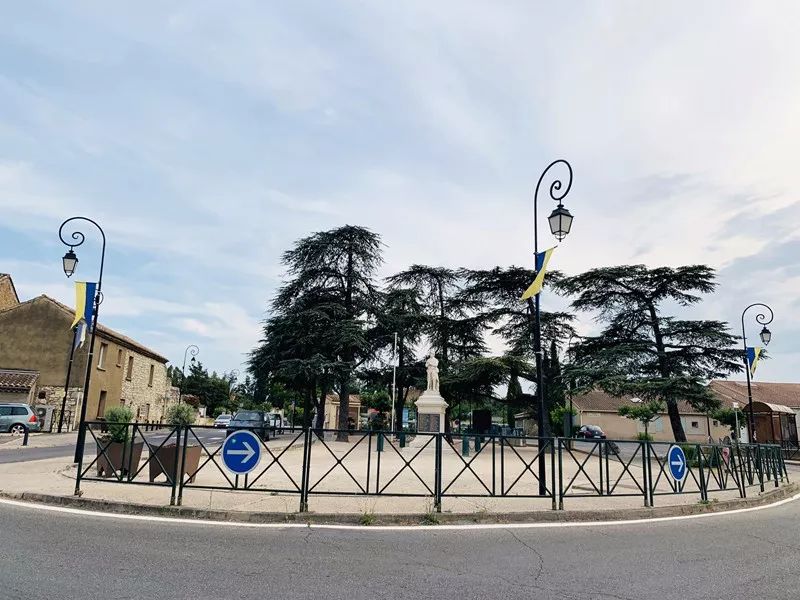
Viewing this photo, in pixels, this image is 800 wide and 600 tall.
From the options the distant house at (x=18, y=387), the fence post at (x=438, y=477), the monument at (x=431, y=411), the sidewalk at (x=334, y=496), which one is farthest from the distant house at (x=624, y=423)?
the fence post at (x=438, y=477)

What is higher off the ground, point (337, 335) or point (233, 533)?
point (337, 335)

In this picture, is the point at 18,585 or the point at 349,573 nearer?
the point at 18,585

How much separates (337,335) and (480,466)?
1669 centimetres

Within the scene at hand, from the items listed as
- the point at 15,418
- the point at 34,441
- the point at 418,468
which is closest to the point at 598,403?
the point at 418,468

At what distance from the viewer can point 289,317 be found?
101 feet

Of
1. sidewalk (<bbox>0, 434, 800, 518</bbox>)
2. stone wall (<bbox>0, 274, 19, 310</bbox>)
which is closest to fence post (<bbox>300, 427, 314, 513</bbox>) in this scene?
sidewalk (<bbox>0, 434, 800, 518</bbox>)

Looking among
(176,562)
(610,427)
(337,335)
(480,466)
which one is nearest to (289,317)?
(337,335)

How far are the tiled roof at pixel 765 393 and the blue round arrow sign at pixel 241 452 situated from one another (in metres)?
46.0

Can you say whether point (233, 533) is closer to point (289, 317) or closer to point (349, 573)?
point (349, 573)

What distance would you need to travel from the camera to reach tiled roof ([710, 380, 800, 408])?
45406 mm

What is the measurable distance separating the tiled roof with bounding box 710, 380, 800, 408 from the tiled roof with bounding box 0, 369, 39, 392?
49.5 meters

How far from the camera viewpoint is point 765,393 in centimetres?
4709

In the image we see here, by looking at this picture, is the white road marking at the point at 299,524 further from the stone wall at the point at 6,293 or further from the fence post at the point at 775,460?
the stone wall at the point at 6,293

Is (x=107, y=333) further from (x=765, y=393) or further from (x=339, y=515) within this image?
(x=765, y=393)
